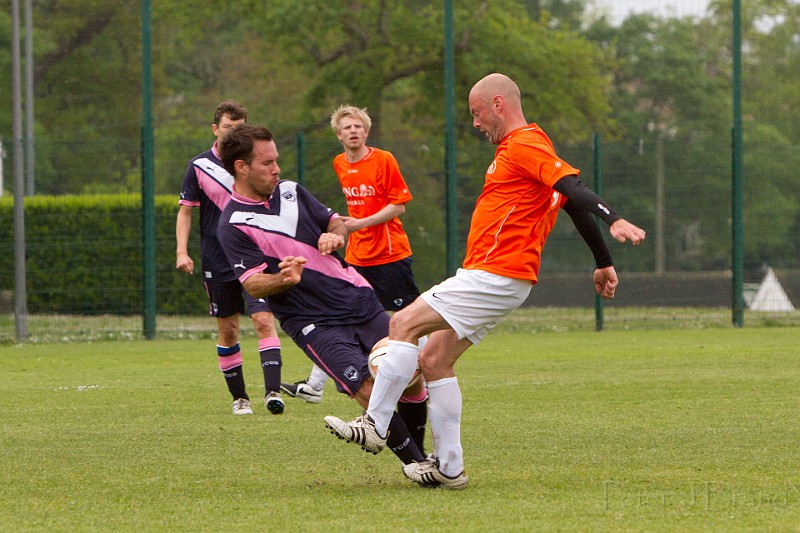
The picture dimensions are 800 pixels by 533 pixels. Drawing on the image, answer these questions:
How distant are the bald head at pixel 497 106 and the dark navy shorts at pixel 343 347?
1074mm

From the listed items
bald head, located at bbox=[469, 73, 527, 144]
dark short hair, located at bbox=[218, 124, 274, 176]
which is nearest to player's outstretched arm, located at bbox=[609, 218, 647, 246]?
bald head, located at bbox=[469, 73, 527, 144]

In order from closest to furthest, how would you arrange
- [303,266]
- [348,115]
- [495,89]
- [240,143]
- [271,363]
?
[495,89] → [303,266] → [240,143] → [271,363] → [348,115]

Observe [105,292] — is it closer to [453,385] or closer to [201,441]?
[201,441]

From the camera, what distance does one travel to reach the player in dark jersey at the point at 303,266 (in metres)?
5.70

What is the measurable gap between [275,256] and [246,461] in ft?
3.58

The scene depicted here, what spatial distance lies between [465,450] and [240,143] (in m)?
1.98

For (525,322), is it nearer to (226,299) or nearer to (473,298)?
(226,299)

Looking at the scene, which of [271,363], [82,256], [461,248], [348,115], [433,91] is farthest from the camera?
[433,91]

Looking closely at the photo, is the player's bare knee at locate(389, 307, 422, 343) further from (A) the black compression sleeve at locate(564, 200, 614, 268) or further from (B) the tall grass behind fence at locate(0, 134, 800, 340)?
(B) the tall grass behind fence at locate(0, 134, 800, 340)

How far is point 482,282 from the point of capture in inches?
215

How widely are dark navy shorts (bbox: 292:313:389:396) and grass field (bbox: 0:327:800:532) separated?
479mm

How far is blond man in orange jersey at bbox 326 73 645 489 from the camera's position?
5.43 meters

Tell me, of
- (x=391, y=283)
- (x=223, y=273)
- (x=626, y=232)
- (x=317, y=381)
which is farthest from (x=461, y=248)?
(x=626, y=232)

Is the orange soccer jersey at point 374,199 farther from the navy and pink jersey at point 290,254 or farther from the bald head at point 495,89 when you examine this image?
the bald head at point 495,89
